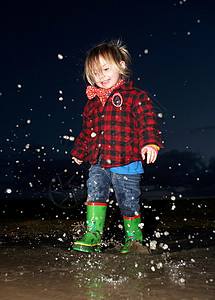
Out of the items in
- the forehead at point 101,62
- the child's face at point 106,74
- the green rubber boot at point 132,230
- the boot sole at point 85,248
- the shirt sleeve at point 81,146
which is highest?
the forehead at point 101,62

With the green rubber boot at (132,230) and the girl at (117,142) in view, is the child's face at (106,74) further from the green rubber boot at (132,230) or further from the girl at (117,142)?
the green rubber boot at (132,230)

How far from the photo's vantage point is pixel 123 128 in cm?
317

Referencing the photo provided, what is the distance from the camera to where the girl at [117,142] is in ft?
10.2

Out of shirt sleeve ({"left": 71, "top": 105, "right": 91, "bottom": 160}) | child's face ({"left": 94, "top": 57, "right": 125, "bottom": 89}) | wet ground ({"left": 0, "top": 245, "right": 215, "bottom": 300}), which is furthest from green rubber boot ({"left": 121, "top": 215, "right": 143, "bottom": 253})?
child's face ({"left": 94, "top": 57, "right": 125, "bottom": 89})

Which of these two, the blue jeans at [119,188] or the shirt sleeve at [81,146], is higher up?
the shirt sleeve at [81,146]

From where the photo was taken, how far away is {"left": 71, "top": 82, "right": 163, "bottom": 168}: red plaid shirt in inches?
123

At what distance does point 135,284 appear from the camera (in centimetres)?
183

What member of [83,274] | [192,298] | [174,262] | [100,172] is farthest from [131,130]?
[192,298]

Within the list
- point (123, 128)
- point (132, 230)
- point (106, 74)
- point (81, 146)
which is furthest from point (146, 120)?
point (132, 230)

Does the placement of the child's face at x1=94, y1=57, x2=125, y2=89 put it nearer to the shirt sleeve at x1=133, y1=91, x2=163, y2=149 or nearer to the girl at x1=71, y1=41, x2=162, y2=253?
the girl at x1=71, y1=41, x2=162, y2=253

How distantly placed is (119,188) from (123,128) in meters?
0.55

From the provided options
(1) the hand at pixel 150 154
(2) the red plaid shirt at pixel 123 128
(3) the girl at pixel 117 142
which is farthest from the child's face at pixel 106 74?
(1) the hand at pixel 150 154

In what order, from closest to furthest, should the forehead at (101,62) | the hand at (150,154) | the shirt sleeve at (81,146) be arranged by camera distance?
the hand at (150,154), the forehead at (101,62), the shirt sleeve at (81,146)

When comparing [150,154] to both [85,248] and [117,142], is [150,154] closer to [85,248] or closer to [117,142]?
[117,142]
